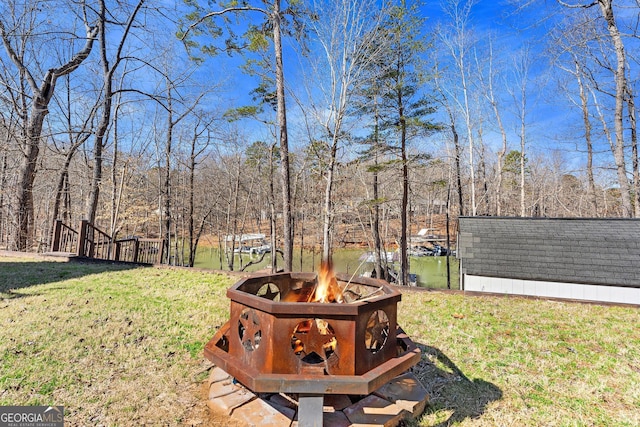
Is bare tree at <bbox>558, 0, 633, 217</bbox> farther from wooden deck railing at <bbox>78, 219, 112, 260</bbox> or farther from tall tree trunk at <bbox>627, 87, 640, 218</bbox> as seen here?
wooden deck railing at <bbox>78, 219, 112, 260</bbox>

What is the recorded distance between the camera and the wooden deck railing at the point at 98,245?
7.75 m

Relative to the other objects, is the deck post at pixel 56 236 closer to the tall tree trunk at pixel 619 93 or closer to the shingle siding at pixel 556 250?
the shingle siding at pixel 556 250

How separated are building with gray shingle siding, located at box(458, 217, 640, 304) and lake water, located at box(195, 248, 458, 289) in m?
9.59

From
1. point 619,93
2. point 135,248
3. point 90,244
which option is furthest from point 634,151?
point 90,244

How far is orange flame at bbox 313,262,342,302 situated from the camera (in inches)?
87.5

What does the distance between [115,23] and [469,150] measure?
1465cm

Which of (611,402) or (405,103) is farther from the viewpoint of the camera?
(405,103)

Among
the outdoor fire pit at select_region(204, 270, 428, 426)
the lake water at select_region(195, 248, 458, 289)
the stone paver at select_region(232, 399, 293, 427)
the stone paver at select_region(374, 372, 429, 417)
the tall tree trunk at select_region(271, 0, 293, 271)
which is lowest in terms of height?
the lake water at select_region(195, 248, 458, 289)

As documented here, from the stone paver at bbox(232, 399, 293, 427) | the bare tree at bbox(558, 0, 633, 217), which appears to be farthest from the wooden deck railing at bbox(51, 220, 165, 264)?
the bare tree at bbox(558, 0, 633, 217)

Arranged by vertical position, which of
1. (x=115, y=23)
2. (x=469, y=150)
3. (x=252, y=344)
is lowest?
(x=252, y=344)

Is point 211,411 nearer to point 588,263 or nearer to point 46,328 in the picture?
point 46,328

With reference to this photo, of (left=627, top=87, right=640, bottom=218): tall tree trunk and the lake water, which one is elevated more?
(left=627, top=87, right=640, bottom=218): tall tree trunk

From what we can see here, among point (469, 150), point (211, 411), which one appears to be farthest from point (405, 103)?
point (211, 411)

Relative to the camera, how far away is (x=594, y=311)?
4.10 m
